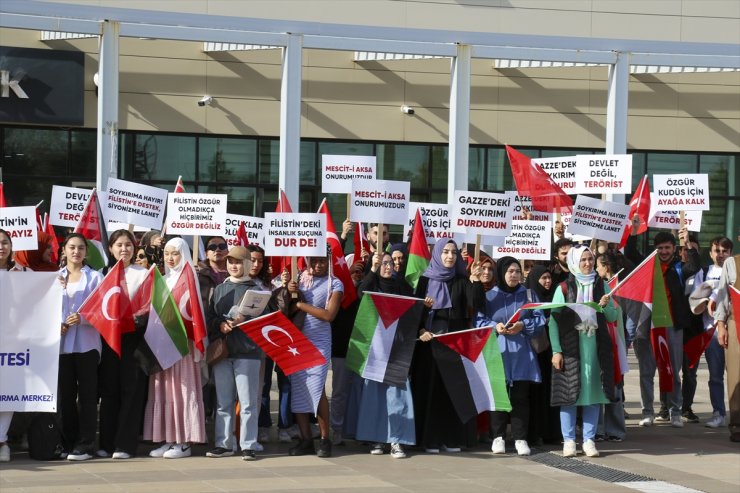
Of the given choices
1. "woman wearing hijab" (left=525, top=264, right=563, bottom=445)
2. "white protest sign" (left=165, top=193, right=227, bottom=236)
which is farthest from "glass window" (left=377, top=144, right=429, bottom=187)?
"woman wearing hijab" (left=525, top=264, right=563, bottom=445)

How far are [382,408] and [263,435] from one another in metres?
1.31

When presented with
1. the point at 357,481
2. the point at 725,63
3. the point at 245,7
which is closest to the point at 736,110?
the point at 725,63

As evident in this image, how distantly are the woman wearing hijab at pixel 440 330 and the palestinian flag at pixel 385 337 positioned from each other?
16cm

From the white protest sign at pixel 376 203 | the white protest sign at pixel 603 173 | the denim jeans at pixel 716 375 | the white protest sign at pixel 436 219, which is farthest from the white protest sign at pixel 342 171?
the denim jeans at pixel 716 375

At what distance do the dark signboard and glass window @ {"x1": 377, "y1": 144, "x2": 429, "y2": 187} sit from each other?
599cm

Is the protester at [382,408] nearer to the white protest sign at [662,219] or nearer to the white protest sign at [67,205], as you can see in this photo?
the white protest sign at [67,205]

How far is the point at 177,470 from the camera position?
1007cm

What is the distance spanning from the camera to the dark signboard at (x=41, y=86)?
2295cm

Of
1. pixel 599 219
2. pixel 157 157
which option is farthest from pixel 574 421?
pixel 157 157

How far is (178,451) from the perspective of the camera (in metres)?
→ 10.7

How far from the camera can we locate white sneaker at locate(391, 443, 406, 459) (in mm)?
10938

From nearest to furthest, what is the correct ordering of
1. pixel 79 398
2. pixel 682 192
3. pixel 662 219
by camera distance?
pixel 79 398
pixel 682 192
pixel 662 219

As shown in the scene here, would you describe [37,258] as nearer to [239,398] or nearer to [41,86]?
[239,398]

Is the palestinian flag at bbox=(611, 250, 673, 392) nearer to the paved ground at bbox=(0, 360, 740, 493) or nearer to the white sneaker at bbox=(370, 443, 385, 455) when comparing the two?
the paved ground at bbox=(0, 360, 740, 493)
